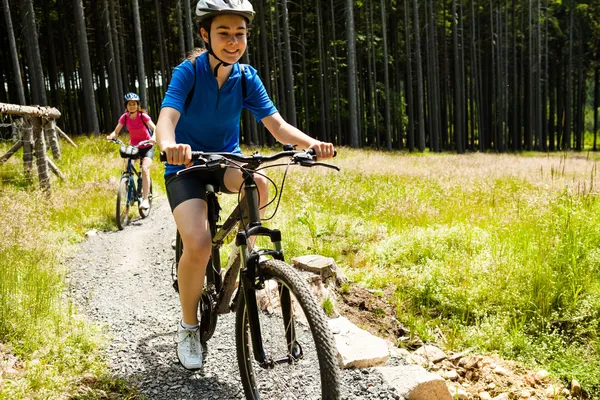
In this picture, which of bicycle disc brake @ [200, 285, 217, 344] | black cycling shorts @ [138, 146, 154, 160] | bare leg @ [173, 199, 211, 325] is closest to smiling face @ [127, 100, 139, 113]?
black cycling shorts @ [138, 146, 154, 160]

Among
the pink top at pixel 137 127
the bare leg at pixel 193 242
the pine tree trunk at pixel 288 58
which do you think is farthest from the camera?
the pine tree trunk at pixel 288 58

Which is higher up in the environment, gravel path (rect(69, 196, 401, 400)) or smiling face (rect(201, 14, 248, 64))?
smiling face (rect(201, 14, 248, 64))

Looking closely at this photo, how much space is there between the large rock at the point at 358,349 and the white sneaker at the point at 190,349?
1047 millimetres

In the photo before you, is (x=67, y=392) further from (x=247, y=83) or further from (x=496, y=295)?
(x=496, y=295)

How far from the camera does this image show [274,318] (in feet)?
9.37

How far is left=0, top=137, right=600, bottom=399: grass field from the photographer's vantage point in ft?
12.7

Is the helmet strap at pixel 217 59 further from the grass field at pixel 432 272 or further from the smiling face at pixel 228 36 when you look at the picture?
the grass field at pixel 432 272

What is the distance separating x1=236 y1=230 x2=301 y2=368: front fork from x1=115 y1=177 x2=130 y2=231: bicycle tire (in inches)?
277

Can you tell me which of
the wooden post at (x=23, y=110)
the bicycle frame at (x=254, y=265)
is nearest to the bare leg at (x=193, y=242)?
the bicycle frame at (x=254, y=265)

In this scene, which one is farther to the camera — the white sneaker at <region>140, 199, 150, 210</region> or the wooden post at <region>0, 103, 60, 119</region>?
the white sneaker at <region>140, 199, 150, 210</region>

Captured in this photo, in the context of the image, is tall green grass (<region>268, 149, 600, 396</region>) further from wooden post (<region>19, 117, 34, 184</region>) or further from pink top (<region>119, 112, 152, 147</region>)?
wooden post (<region>19, 117, 34, 184</region>)

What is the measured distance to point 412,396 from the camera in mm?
3342

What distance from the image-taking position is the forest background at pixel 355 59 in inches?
1150

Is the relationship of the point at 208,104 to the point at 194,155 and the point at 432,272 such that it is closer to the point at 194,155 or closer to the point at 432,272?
the point at 194,155
